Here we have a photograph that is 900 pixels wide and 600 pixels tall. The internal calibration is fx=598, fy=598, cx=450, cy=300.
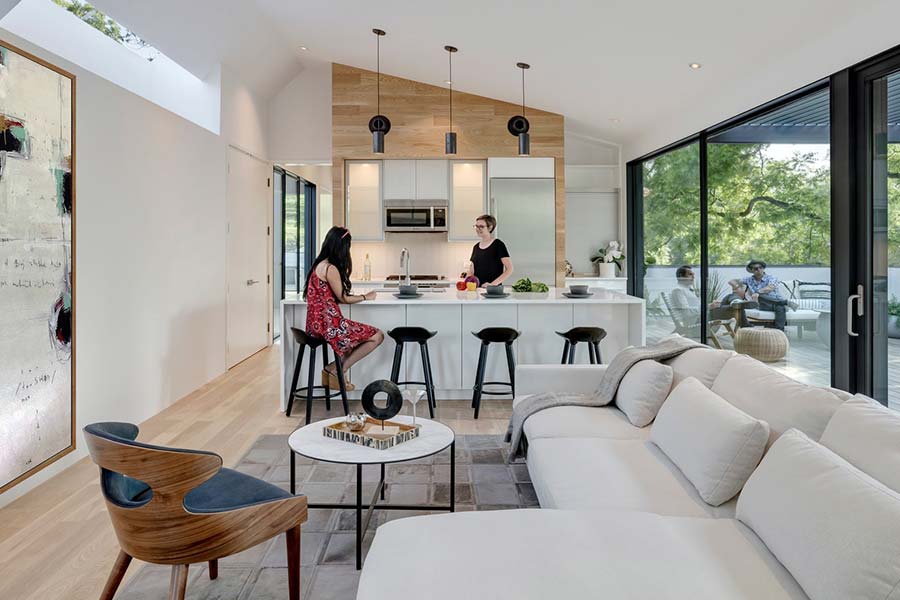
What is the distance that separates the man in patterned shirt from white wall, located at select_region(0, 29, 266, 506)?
15.0 ft

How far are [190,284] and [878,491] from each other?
16.4ft

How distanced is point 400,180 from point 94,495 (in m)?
4.98

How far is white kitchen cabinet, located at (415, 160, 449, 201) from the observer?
23.6 ft

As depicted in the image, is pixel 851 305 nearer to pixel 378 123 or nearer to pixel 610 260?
pixel 610 260

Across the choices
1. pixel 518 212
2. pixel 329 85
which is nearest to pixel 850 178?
pixel 518 212

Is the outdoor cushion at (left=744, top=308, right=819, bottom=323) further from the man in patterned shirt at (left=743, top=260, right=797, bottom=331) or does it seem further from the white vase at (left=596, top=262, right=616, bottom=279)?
the white vase at (left=596, top=262, right=616, bottom=279)

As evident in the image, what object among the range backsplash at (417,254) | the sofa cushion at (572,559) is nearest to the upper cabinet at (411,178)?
the range backsplash at (417,254)

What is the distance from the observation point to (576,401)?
3.16 meters

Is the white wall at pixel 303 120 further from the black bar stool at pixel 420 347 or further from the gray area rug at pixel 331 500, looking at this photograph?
the gray area rug at pixel 331 500

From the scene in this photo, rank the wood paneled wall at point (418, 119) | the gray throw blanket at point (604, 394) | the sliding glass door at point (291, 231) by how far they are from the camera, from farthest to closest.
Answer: the sliding glass door at point (291, 231), the wood paneled wall at point (418, 119), the gray throw blanket at point (604, 394)

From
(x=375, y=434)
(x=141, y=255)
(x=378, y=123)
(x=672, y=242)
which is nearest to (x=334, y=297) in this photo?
(x=141, y=255)

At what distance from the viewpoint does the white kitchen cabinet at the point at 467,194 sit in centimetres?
723

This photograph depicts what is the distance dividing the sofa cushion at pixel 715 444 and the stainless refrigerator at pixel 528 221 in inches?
194

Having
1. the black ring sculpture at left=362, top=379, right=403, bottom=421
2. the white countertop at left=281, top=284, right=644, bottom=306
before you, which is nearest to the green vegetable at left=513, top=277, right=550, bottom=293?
the white countertop at left=281, top=284, right=644, bottom=306
